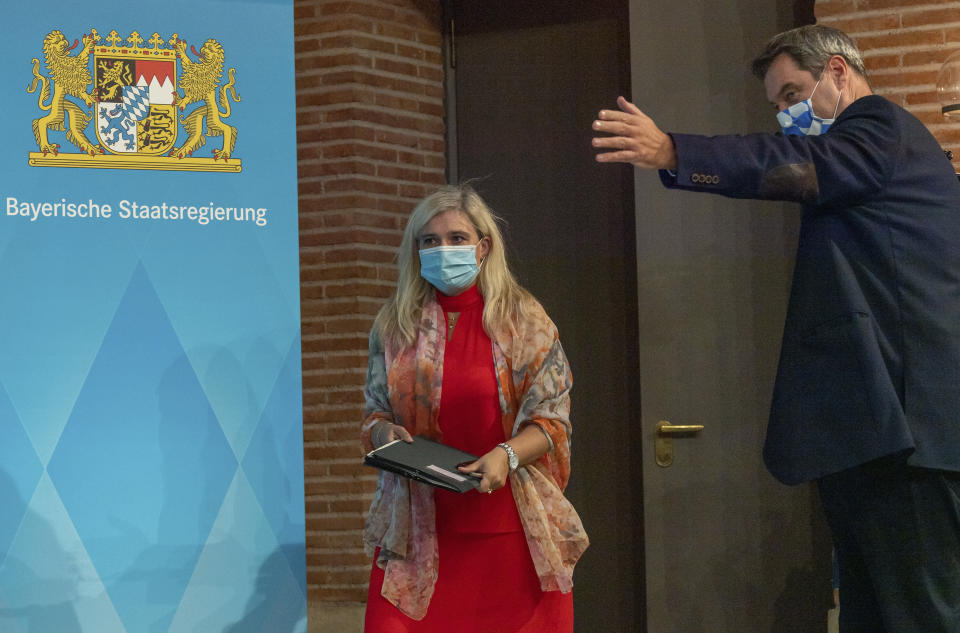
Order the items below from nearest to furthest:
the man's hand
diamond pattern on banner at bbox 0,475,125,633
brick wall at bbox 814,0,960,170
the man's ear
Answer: the man's hand
the man's ear
diamond pattern on banner at bbox 0,475,125,633
brick wall at bbox 814,0,960,170

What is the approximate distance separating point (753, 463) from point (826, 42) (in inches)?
94.1

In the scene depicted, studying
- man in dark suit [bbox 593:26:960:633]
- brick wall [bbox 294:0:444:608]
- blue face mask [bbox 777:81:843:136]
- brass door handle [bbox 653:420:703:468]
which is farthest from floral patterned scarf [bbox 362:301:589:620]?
brick wall [bbox 294:0:444:608]

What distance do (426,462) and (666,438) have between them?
6.69 ft

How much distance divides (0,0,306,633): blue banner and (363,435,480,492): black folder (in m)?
0.71

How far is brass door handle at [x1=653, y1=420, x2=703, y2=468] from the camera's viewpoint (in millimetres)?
4449

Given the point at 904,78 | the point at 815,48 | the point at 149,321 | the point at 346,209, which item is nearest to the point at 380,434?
the point at 149,321

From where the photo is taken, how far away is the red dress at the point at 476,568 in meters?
2.86

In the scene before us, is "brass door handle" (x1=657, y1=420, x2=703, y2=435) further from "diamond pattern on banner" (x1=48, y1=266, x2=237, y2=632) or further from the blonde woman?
"diamond pattern on banner" (x1=48, y1=266, x2=237, y2=632)

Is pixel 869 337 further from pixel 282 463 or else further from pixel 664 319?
pixel 664 319

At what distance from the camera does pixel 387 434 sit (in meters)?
2.87

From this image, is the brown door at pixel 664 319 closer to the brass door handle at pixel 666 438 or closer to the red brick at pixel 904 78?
the brass door handle at pixel 666 438

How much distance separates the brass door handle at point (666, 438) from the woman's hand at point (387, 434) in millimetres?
1784

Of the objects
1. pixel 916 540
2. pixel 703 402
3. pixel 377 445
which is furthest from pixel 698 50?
pixel 916 540

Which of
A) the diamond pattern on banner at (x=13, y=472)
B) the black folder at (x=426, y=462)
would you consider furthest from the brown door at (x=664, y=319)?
the diamond pattern on banner at (x=13, y=472)
